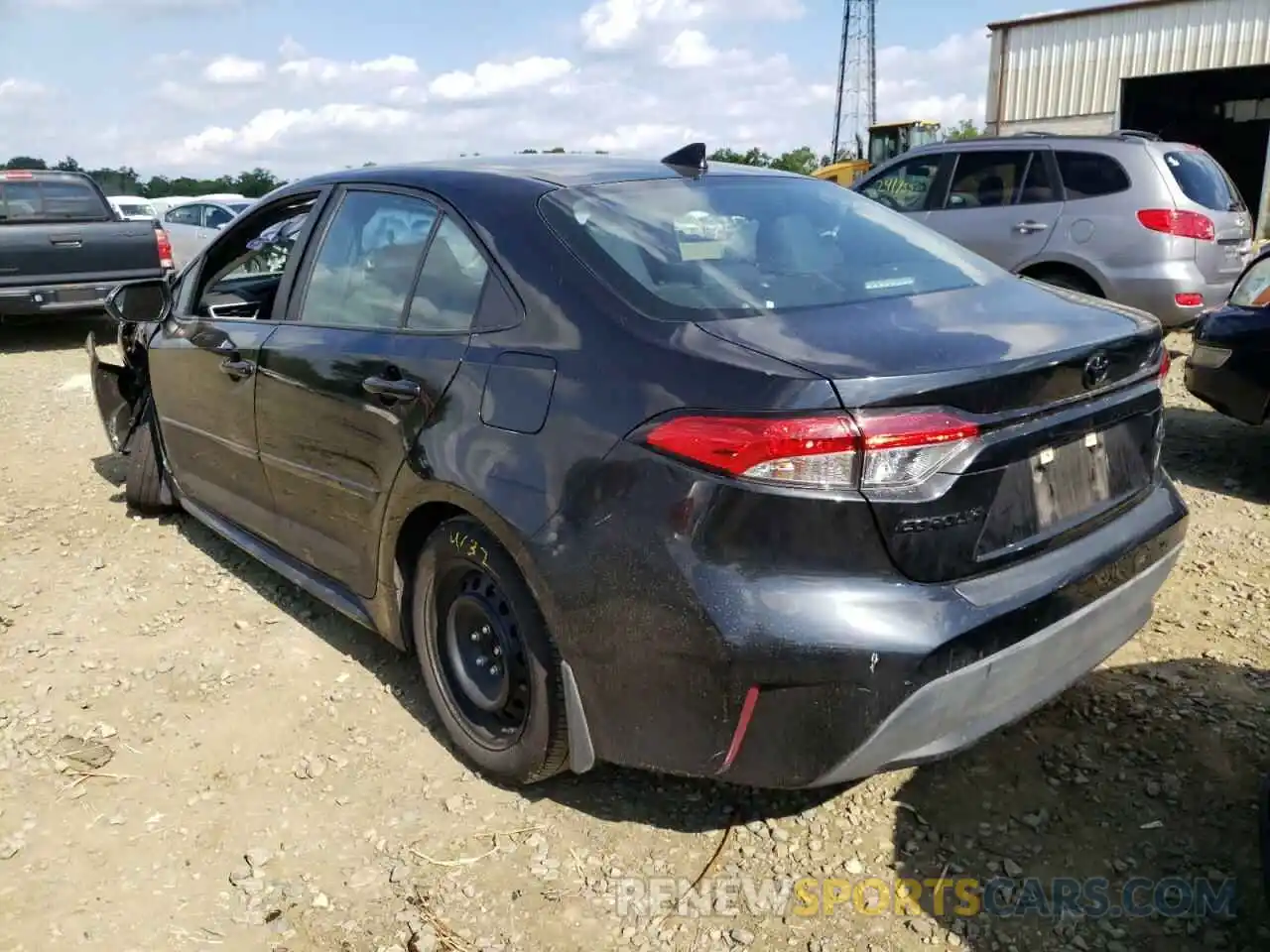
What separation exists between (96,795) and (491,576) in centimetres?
133

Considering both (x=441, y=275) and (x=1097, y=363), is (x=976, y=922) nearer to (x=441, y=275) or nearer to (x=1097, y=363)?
(x=1097, y=363)

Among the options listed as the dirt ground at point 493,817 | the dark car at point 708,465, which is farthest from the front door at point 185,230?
the dark car at point 708,465

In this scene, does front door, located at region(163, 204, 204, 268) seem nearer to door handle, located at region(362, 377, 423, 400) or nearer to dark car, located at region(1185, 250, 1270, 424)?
door handle, located at region(362, 377, 423, 400)

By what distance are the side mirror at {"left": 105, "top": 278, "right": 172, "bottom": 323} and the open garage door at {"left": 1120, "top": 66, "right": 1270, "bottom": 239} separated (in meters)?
19.4

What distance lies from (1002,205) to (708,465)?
681cm

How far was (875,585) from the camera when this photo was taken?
2.07 metres

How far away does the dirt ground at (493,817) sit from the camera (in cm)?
236

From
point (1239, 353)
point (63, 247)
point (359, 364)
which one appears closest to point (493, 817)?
point (359, 364)

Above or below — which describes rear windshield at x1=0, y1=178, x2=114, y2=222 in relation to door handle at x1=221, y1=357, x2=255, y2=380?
above

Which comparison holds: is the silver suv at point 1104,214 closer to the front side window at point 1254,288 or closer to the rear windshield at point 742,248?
the front side window at point 1254,288

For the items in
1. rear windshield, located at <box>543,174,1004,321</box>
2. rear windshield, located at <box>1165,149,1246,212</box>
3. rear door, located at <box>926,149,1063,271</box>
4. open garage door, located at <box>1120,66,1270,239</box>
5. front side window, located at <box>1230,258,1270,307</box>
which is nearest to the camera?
rear windshield, located at <box>543,174,1004,321</box>

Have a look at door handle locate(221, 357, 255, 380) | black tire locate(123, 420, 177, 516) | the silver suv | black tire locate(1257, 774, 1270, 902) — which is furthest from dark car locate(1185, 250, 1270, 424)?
black tire locate(123, 420, 177, 516)

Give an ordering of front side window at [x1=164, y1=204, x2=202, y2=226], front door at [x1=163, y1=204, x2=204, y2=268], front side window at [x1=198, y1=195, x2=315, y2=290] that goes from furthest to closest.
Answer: front side window at [x1=164, y1=204, x2=202, y2=226] < front door at [x1=163, y1=204, x2=204, y2=268] < front side window at [x1=198, y1=195, x2=315, y2=290]

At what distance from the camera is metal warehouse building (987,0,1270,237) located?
18062 millimetres
